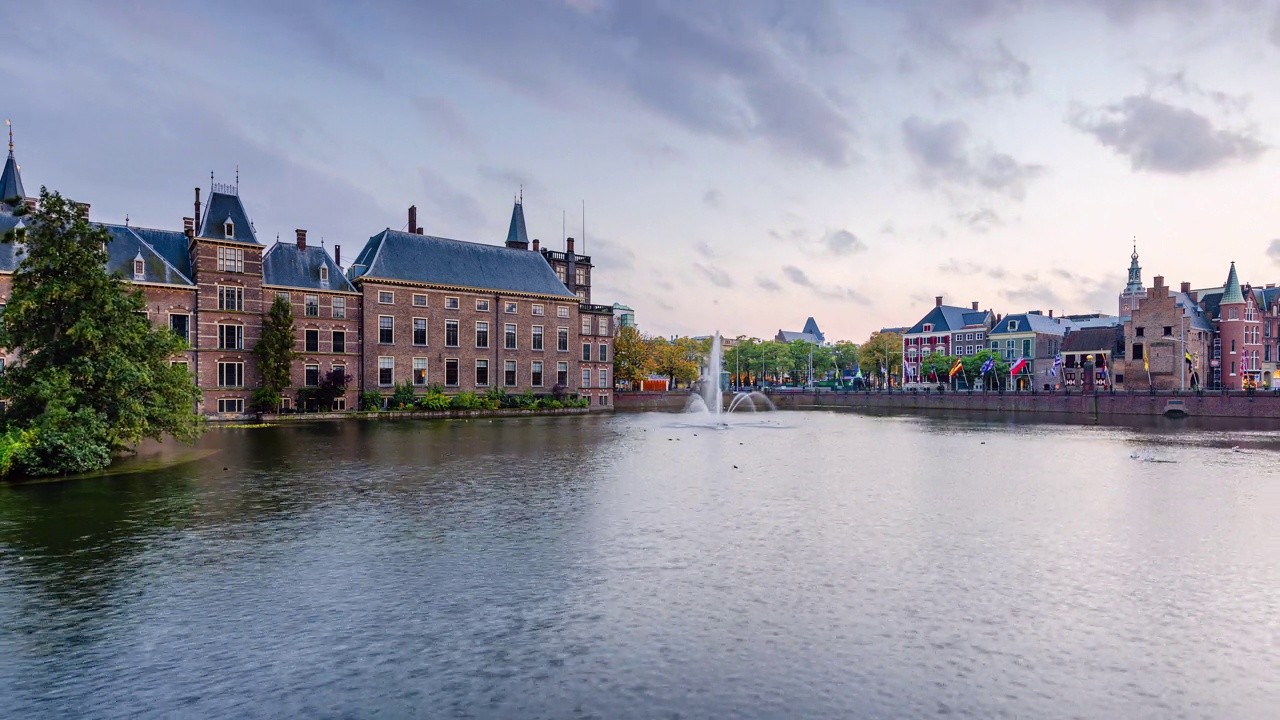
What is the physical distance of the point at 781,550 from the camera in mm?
14742

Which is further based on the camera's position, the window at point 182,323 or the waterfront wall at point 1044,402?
the waterfront wall at point 1044,402

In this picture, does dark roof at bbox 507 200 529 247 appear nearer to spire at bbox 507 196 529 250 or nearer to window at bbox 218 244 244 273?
spire at bbox 507 196 529 250

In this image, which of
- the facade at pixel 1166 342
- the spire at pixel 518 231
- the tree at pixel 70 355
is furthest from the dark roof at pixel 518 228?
the facade at pixel 1166 342

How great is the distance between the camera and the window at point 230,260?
58.2 m

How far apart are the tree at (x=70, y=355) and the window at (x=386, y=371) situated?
3870 cm

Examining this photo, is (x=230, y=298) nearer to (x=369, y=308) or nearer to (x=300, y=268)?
(x=300, y=268)

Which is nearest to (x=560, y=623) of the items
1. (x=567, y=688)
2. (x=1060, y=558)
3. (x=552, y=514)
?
(x=567, y=688)

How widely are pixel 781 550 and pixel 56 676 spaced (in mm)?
11476

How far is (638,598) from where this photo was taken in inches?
459

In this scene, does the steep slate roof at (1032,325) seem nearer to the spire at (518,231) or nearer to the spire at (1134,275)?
the spire at (1134,275)

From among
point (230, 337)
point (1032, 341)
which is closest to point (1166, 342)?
point (1032, 341)

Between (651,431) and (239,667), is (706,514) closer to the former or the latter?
(239,667)

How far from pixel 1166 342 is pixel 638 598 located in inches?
4008

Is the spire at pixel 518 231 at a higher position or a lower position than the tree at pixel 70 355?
higher
